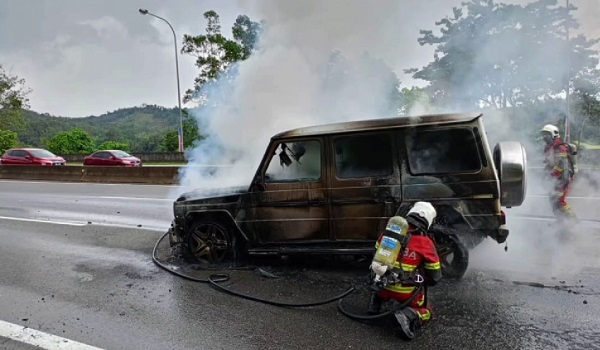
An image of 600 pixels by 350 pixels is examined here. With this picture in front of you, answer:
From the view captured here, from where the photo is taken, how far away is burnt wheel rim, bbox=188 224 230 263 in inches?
208

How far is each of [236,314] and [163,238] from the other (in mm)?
3507

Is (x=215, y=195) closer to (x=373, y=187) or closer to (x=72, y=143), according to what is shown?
(x=373, y=187)

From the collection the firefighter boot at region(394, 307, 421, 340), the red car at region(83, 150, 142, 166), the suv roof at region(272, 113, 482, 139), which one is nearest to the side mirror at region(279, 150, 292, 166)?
the suv roof at region(272, 113, 482, 139)

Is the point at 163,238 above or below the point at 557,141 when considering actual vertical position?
below

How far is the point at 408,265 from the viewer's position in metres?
3.41

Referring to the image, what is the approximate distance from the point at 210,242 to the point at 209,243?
0.07ft

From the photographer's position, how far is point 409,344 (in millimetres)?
3207

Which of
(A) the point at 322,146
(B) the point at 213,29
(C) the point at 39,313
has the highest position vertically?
(B) the point at 213,29

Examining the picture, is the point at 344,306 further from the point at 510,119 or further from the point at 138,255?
the point at 510,119

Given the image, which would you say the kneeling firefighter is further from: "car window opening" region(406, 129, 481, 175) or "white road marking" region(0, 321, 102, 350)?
"white road marking" region(0, 321, 102, 350)

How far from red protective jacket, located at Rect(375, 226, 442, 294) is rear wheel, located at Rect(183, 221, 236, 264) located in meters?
2.50

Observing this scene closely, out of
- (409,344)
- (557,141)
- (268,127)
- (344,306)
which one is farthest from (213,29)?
(409,344)

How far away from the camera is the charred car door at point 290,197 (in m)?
4.73

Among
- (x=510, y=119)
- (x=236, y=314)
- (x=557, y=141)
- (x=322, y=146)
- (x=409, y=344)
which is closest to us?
(x=409, y=344)
